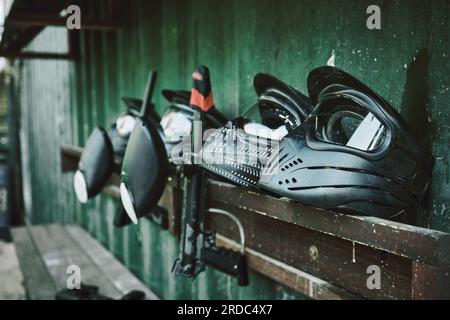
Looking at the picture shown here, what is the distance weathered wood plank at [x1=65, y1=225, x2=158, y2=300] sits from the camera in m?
3.12

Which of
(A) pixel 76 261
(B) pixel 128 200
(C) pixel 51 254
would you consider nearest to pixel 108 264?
(A) pixel 76 261

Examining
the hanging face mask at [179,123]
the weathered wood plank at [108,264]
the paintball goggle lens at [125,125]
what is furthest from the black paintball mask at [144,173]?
the weathered wood plank at [108,264]

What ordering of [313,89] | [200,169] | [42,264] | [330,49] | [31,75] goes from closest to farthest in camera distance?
[313,89]
[330,49]
[200,169]
[42,264]
[31,75]

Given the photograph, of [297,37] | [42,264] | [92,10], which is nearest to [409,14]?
[297,37]

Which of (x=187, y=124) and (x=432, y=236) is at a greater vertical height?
(x=187, y=124)

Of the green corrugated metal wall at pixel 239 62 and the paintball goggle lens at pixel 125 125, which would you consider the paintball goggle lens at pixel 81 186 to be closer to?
the paintball goggle lens at pixel 125 125

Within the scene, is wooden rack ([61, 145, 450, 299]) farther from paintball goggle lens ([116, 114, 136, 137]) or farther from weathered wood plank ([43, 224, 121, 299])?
weathered wood plank ([43, 224, 121, 299])

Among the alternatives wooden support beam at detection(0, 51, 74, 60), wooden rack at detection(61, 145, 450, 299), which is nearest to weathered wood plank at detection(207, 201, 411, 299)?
wooden rack at detection(61, 145, 450, 299)

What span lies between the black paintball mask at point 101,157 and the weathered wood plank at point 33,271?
38.5 inches

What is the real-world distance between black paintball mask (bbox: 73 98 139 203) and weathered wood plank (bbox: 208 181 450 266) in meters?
0.77

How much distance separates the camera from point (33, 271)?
3348mm

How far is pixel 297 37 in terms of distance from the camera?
1.77 metres

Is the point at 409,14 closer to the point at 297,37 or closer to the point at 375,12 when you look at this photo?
the point at 375,12

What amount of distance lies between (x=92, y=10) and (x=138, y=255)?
6.39 ft
